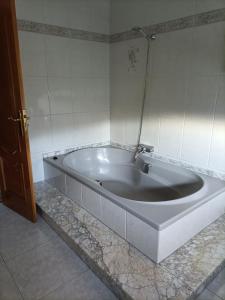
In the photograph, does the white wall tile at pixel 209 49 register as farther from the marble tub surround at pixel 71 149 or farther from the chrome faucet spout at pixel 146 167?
the marble tub surround at pixel 71 149

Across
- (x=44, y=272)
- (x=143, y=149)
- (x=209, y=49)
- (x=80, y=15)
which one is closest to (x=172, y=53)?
(x=209, y=49)

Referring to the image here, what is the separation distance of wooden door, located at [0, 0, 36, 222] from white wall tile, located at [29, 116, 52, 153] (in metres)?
0.35

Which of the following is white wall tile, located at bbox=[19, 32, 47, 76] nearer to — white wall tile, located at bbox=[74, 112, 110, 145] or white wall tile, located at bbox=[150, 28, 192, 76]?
white wall tile, located at bbox=[74, 112, 110, 145]

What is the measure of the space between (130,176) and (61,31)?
186 centimetres

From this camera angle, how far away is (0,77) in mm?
2068

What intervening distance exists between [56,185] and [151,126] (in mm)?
1274

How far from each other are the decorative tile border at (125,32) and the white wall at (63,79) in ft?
0.16

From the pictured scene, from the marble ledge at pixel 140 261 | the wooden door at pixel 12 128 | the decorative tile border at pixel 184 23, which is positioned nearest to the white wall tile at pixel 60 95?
the wooden door at pixel 12 128

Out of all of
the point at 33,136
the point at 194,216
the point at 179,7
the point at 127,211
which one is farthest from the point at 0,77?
the point at 194,216

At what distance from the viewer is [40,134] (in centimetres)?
267

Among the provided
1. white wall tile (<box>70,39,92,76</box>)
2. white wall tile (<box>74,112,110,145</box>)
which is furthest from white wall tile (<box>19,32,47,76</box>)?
white wall tile (<box>74,112,110,145</box>)

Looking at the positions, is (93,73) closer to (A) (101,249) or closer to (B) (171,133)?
(B) (171,133)

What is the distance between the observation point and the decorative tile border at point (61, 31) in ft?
7.67

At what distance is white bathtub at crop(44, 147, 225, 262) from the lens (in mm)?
1589
